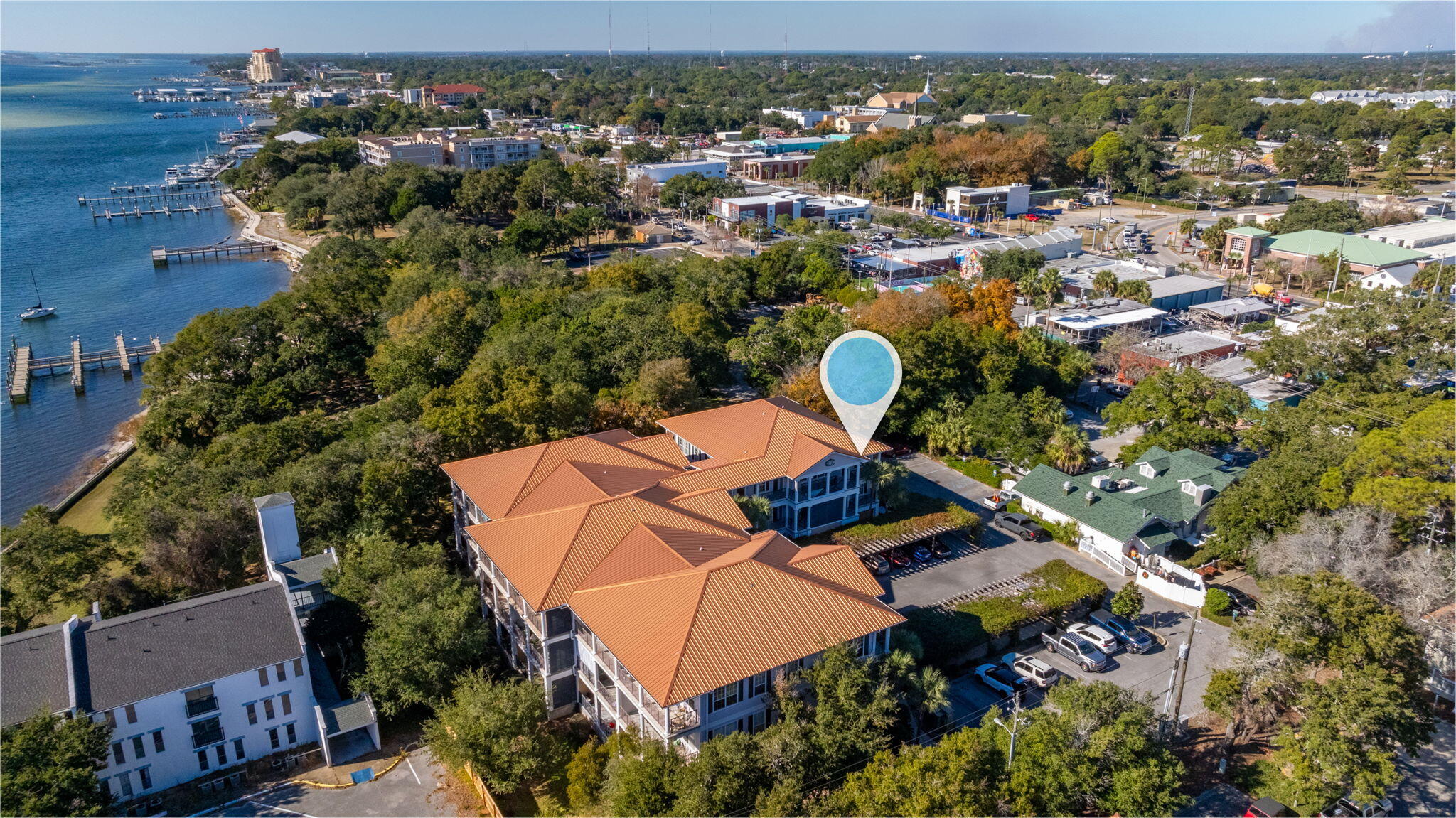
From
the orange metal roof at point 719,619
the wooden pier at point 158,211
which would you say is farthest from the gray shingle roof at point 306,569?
the wooden pier at point 158,211

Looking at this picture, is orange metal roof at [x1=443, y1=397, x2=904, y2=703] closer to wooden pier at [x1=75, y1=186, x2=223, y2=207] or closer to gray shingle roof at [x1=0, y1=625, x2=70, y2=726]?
gray shingle roof at [x1=0, y1=625, x2=70, y2=726]

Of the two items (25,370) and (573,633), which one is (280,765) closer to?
(573,633)

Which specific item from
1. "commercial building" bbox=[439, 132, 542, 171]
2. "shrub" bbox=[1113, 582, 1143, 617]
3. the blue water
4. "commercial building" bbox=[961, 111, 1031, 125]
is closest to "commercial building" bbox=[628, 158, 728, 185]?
"commercial building" bbox=[439, 132, 542, 171]

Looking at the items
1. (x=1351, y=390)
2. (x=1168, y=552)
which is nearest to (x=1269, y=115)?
(x=1351, y=390)

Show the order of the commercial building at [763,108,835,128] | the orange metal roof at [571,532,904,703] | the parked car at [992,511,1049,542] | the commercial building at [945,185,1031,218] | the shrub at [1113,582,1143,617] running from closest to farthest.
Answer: the orange metal roof at [571,532,904,703] < the shrub at [1113,582,1143,617] < the parked car at [992,511,1049,542] < the commercial building at [945,185,1031,218] < the commercial building at [763,108,835,128]

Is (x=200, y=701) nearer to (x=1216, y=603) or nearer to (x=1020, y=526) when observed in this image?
(x=1020, y=526)
